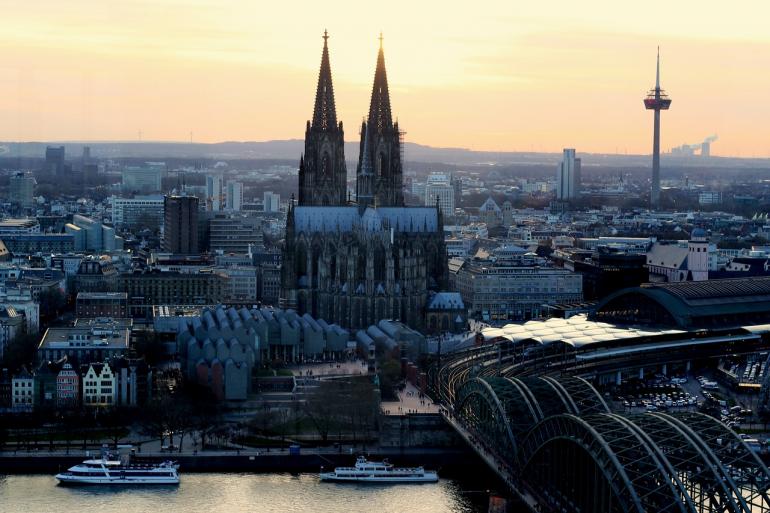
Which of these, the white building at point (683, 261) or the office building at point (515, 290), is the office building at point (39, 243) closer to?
the office building at point (515, 290)

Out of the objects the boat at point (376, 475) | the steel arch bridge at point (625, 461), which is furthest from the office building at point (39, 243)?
the steel arch bridge at point (625, 461)

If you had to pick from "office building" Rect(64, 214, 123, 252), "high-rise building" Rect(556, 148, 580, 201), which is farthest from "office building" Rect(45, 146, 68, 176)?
"office building" Rect(64, 214, 123, 252)

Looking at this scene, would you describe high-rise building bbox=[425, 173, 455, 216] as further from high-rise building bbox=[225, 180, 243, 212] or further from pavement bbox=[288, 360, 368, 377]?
pavement bbox=[288, 360, 368, 377]

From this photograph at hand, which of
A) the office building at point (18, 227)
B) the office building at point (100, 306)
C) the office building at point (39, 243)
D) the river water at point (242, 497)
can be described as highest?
the office building at point (18, 227)

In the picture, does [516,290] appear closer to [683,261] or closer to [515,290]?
[515,290]

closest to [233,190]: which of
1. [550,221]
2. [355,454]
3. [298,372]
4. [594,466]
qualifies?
[550,221]

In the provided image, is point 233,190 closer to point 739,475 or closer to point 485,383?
point 485,383

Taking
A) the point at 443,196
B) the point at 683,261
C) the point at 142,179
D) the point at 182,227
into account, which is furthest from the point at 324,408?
the point at 142,179
